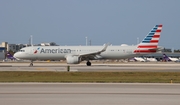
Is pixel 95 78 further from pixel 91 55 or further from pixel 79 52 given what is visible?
pixel 79 52

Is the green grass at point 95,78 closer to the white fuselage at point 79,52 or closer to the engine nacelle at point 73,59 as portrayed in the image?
the engine nacelle at point 73,59

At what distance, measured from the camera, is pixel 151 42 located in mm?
59062

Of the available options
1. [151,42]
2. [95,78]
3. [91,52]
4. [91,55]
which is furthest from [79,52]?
[95,78]

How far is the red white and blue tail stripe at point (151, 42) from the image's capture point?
57812 millimetres

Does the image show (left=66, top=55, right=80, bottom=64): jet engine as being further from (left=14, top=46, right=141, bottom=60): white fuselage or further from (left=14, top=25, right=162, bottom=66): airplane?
(left=14, top=46, right=141, bottom=60): white fuselage

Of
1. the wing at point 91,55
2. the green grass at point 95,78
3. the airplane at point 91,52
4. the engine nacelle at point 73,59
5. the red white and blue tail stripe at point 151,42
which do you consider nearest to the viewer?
the green grass at point 95,78

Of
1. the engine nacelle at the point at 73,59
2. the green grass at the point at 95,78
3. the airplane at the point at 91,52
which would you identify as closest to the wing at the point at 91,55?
the airplane at the point at 91,52

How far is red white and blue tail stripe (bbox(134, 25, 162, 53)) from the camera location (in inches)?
2276
